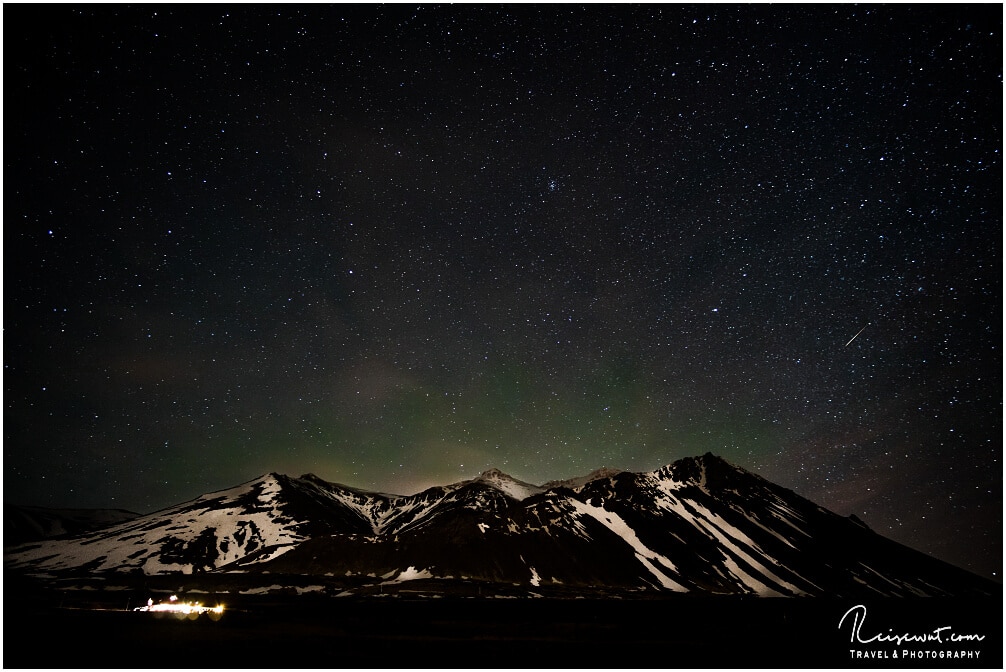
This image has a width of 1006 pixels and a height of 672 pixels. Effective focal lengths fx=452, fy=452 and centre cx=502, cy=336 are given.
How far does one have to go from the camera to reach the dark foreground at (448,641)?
33312 millimetres

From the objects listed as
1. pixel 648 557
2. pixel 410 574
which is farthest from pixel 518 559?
pixel 648 557

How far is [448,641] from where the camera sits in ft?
162

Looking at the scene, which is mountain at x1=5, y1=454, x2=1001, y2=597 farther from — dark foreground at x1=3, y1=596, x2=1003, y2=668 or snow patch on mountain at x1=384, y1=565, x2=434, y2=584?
dark foreground at x1=3, y1=596, x2=1003, y2=668

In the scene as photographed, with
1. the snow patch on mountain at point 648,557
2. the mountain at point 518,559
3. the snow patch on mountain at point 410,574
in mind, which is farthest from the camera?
the snow patch on mountain at point 648,557

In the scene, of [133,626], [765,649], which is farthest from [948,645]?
[133,626]

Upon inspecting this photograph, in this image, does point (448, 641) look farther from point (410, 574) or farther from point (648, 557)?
point (648, 557)

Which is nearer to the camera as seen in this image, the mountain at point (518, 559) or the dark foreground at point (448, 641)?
the dark foreground at point (448, 641)

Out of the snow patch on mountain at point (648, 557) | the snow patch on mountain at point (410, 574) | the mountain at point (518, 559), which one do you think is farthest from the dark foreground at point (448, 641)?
the snow patch on mountain at point (648, 557)

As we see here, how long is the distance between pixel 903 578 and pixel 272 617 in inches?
9293

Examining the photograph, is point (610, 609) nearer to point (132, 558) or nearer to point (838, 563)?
point (838, 563)

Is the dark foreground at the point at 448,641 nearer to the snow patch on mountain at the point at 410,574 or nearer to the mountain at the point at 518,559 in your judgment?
the snow patch on mountain at the point at 410,574

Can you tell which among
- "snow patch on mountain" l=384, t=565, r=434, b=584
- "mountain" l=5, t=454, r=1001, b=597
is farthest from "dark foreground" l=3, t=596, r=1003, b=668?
"mountain" l=5, t=454, r=1001, b=597

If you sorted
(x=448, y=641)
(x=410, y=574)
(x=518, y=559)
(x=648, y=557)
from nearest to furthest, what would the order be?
(x=448, y=641), (x=410, y=574), (x=518, y=559), (x=648, y=557)

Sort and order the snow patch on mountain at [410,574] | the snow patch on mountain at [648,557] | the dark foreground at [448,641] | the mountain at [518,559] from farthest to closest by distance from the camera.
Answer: the snow patch on mountain at [648,557], the mountain at [518,559], the snow patch on mountain at [410,574], the dark foreground at [448,641]
